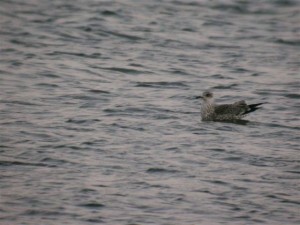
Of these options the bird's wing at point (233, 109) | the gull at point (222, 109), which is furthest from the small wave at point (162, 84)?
the bird's wing at point (233, 109)

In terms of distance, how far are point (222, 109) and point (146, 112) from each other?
1.35m

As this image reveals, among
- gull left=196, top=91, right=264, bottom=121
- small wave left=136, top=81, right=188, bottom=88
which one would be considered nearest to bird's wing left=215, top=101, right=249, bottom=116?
gull left=196, top=91, right=264, bottom=121

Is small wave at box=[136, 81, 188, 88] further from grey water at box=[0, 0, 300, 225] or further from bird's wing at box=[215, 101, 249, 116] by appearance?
bird's wing at box=[215, 101, 249, 116]

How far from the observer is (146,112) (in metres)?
14.4

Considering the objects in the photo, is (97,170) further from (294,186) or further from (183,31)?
(183,31)

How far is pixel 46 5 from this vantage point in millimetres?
22734

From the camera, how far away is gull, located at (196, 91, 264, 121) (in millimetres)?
13969

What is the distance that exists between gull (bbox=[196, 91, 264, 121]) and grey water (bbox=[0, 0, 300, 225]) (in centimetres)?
17

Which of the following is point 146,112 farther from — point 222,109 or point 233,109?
Result: point 233,109

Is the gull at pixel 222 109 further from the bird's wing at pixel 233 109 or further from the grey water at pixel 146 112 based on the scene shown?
the grey water at pixel 146 112

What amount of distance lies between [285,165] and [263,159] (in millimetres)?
389

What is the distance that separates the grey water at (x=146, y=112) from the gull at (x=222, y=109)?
0.55 feet

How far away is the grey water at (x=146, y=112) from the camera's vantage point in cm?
970

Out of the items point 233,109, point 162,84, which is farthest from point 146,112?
point 162,84
